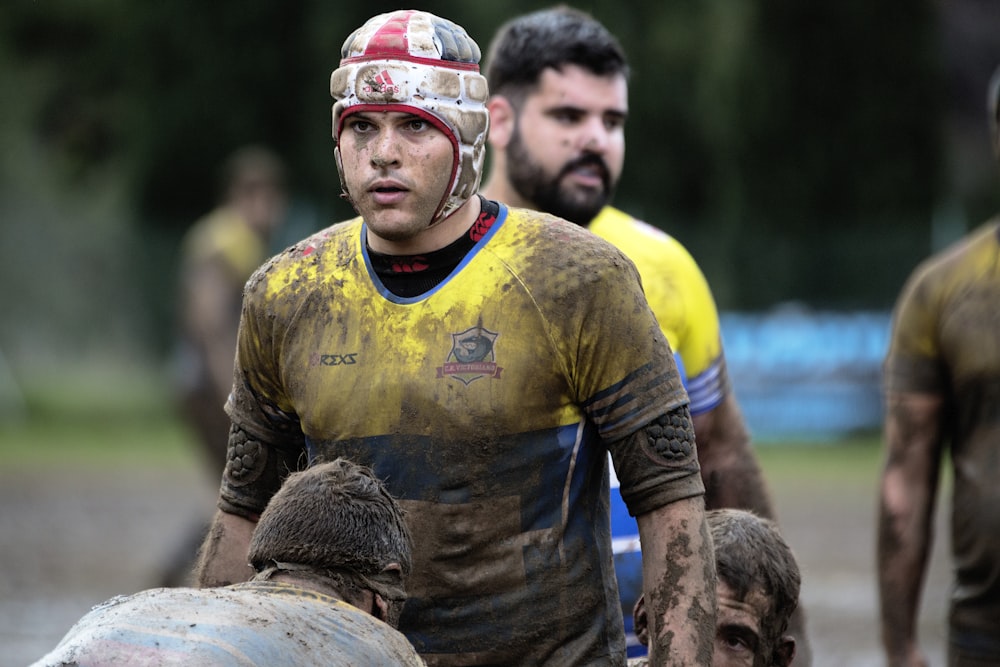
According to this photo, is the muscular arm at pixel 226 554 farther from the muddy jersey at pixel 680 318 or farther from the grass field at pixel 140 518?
the grass field at pixel 140 518

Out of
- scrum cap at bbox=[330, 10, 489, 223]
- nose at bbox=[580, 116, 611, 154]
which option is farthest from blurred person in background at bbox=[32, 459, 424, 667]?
nose at bbox=[580, 116, 611, 154]

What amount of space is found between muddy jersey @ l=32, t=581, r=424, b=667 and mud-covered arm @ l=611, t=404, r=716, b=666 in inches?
22.6

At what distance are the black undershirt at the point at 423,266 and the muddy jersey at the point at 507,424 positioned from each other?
0.09 ft

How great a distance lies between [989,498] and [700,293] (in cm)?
111

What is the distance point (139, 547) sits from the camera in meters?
12.8

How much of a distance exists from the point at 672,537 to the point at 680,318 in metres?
1.48

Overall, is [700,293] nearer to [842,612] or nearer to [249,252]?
[842,612]

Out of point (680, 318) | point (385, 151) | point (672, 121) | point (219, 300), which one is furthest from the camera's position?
point (672, 121)

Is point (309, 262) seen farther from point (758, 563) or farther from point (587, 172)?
point (587, 172)

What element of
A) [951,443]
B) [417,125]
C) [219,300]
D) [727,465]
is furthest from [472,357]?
[219,300]

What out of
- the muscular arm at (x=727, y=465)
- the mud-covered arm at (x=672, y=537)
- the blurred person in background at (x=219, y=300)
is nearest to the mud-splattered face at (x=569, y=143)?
the muscular arm at (x=727, y=465)

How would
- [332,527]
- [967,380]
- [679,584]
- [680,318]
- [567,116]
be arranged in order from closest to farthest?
1. [332,527]
2. [679,584]
3. [680,318]
4. [567,116]
5. [967,380]

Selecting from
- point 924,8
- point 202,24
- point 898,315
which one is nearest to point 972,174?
point 924,8

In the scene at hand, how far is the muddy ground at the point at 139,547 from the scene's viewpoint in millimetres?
9633
